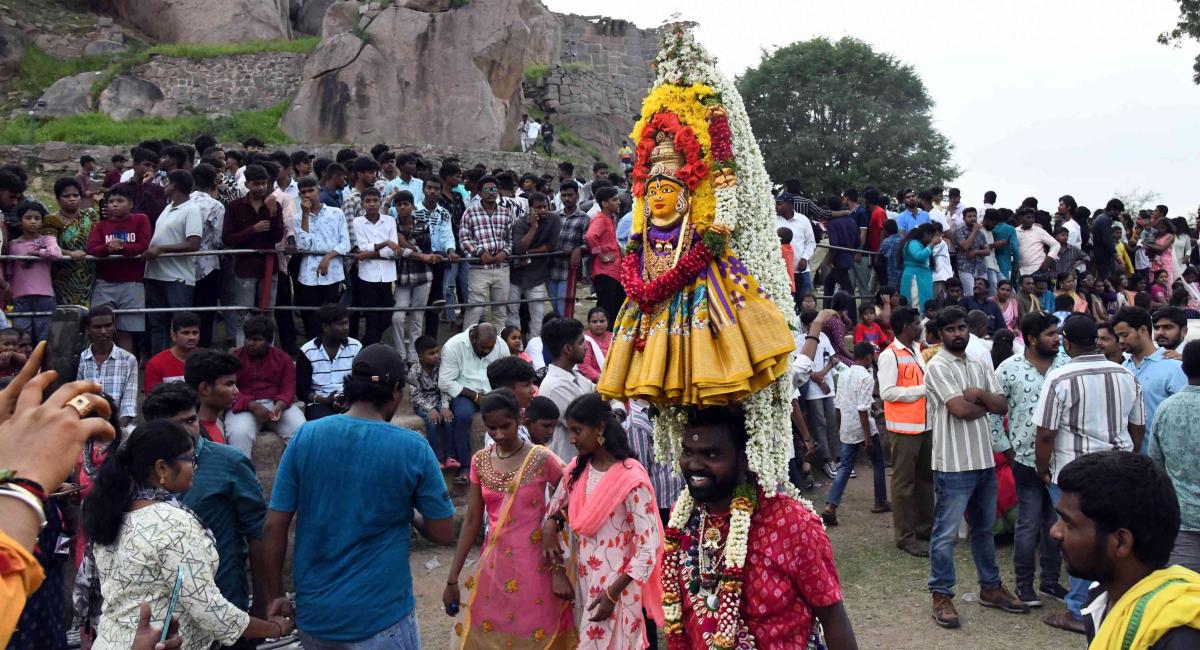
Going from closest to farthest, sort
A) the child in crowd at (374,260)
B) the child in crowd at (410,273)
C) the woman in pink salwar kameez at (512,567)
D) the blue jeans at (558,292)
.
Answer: the woman in pink salwar kameez at (512,567)
the child in crowd at (374,260)
the child in crowd at (410,273)
the blue jeans at (558,292)

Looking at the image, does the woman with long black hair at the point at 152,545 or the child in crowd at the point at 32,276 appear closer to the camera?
the woman with long black hair at the point at 152,545

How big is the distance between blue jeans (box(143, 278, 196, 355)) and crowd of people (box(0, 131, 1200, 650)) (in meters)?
0.03

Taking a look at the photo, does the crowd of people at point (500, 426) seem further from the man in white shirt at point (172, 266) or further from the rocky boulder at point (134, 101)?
the rocky boulder at point (134, 101)

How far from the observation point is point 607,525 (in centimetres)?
571

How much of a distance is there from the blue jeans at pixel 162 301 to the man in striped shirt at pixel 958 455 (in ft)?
20.5

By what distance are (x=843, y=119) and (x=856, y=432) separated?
29681 millimetres

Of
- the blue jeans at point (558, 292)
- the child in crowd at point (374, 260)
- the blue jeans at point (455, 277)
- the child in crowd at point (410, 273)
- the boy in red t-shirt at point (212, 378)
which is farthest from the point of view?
the blue jeans at point (558, 292)

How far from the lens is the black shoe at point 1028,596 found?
313 inches

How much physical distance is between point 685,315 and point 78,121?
74.5ft

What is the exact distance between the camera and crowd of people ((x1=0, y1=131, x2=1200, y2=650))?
13.0 feet

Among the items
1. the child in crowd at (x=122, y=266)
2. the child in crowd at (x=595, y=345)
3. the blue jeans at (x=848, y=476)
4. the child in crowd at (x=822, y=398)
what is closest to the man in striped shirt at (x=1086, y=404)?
the blue jeans at (x=848, y=476)

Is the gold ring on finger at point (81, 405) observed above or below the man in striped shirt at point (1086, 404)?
above

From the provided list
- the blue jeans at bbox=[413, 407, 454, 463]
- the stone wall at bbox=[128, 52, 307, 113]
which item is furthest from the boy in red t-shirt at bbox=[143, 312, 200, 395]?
the stone wall at bbox=[128, 52, 307, 113]

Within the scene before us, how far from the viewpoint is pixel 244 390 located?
28.0ft
